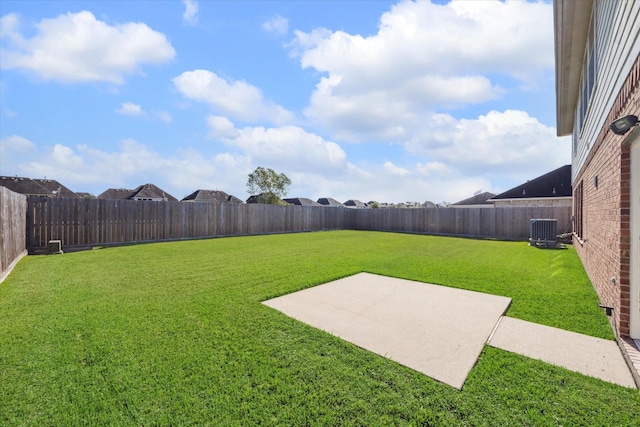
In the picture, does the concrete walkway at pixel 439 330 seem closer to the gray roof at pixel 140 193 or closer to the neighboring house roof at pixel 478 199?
the neighboring house roof at pixel 478 199

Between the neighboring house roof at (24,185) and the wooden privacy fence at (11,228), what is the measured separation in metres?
27.3

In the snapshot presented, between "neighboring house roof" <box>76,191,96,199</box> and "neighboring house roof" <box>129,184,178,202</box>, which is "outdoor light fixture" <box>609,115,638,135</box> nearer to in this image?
"neighboring house roof" <box>129,184,178,202</box>

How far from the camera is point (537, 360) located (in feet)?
7.82

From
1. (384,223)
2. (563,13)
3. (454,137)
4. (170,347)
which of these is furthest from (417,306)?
(384,223)

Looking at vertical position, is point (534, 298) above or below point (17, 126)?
below

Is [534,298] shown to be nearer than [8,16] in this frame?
Yes

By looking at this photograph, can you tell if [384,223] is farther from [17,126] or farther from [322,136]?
[17,126]

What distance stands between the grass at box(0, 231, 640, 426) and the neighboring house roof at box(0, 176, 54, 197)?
110ft

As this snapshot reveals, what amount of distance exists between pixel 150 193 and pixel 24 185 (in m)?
10.8

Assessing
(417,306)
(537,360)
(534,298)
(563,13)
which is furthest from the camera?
(563,13)

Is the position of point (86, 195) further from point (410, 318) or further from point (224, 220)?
point (410, 318)

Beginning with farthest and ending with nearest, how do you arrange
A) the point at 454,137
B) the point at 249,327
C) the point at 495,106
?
the point at 454,137, the point at 495,106, the point at 249,327

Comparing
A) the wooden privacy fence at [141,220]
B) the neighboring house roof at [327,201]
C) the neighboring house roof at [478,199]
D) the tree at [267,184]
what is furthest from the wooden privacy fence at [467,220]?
the neighboring house roof at [327,201]

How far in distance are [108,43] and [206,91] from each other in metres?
4.11
